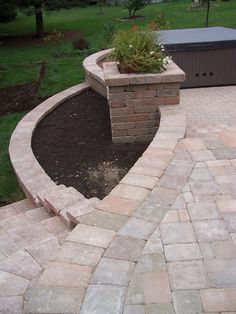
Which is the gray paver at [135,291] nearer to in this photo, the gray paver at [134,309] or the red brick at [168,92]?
the gray paver at [134,309]

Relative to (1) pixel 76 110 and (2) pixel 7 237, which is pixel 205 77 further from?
(2) pixel 7 237

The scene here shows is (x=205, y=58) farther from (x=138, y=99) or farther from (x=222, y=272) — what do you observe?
(x=222, y=272)

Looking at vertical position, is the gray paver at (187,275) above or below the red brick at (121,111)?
below

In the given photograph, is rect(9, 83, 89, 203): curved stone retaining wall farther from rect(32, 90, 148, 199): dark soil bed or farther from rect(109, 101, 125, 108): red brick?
rect(109, 101, 125, 108): red brick

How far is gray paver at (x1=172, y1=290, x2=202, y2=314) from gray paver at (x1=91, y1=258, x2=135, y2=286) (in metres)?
0.30

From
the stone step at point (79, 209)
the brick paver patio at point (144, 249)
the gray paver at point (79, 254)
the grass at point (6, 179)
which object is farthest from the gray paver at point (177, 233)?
the grass at point (6, 179)

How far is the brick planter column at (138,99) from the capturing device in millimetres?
4371

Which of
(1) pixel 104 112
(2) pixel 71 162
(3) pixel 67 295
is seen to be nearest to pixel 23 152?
(2) pixel 71 162

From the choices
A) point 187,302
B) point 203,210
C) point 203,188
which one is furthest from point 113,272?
point 203,188

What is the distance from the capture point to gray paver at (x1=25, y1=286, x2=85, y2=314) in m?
1.88

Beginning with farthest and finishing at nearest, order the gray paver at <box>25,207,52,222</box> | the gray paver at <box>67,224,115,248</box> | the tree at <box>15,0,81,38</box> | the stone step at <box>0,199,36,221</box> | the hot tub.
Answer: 1. the tree at <box>15,0,81,38</box>
2. the hot tub
3. the stone step at <box>0,199,36,221</box>
4. the gray paver at <box>25,207,52,222</box>
5. the gray paver at <box>67,224,115,248</box>

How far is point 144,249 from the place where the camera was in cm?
232

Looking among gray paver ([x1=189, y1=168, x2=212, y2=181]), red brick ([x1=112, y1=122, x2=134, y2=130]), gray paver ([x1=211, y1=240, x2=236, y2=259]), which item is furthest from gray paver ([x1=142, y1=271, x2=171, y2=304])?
red brick ([x1=112, y1=122, x2=134, y2=130])

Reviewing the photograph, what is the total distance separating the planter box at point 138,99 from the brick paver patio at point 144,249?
112cm
